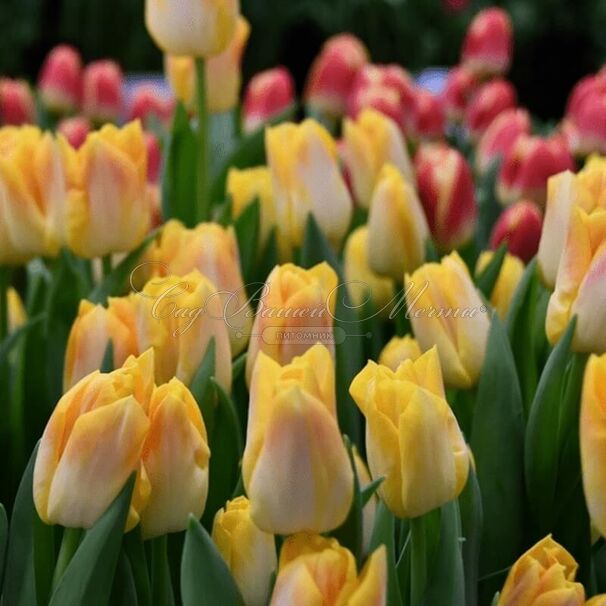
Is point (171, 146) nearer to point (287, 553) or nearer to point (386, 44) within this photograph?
point (287, 553)

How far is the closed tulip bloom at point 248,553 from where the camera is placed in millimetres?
516

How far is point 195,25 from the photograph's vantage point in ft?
3.11

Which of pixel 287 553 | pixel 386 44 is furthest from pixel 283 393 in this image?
pixel 386 44

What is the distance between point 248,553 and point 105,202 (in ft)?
1.17

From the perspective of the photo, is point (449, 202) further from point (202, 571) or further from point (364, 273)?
point (202, 571)

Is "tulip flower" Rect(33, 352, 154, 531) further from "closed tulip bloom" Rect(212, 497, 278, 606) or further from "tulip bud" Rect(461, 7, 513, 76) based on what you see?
"tulip bud" Rect(461, 7, 513, 76)

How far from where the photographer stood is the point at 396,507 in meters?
0.51

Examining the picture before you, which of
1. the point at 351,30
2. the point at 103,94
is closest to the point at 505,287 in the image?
the point at 103,94

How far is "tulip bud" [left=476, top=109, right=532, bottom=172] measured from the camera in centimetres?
126

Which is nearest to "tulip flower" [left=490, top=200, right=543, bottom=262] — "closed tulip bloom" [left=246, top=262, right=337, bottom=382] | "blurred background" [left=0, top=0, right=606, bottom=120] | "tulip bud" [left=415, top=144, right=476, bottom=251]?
"tulip bud" [left=415, top=144, right=476, bottom=251]

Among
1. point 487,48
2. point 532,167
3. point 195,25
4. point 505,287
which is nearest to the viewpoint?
point 505,287

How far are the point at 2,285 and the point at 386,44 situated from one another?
2.65 metres

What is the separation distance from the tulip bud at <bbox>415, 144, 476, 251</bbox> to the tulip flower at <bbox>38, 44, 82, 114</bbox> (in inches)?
30.4

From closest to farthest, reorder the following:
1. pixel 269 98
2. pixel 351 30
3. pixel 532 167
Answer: pixel 532 167 < pixel 269 98 < pixel 351 30
